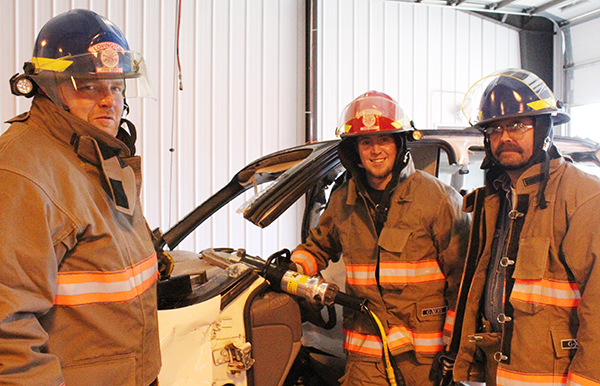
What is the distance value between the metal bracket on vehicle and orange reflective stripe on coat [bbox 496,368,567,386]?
960 mm

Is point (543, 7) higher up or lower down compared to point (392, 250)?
higher up

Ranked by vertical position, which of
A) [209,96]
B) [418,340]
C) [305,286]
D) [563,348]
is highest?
[209,96]

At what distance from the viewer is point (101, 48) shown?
1.32 meters

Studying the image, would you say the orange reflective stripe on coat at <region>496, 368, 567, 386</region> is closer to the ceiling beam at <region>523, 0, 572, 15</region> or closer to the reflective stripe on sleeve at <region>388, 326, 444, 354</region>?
the reflective stripe on sleeve at <region>388, 326, 444, 354</region>

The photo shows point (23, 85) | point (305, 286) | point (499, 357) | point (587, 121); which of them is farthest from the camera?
point (587, 121)

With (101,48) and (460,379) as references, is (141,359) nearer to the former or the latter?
(101,48)

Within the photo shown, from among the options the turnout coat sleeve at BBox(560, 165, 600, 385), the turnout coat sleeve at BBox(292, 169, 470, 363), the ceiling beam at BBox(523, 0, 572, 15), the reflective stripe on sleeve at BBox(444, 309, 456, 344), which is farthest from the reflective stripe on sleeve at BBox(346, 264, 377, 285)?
the ceiling beam at BBox(523, 0, 572, 15)

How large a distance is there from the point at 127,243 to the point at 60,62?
0.55m

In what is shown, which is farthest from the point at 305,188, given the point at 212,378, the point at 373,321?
the point at 212,378

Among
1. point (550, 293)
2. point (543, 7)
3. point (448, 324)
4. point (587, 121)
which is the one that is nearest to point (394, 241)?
point (448, 324)

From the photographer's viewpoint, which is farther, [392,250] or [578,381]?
[392,250]

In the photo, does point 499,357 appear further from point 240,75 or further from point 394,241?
point 240,75

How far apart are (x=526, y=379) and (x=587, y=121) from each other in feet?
21.4

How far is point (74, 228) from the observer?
1.09 m
